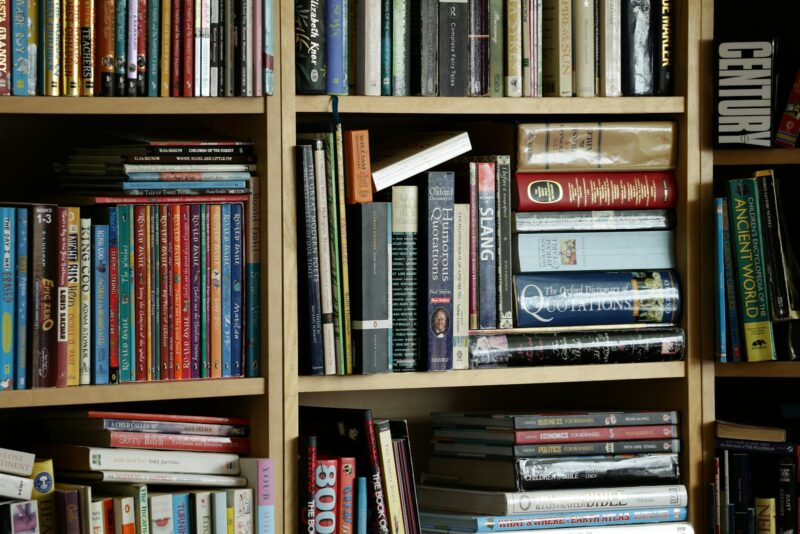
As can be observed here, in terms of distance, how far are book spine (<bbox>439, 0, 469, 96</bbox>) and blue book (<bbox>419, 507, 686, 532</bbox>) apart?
609 mm

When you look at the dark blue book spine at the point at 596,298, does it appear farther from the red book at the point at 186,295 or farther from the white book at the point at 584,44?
the red book at the point at 186,295

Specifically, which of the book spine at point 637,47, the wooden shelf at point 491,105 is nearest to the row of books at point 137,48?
the wooden shelf at point 491,105

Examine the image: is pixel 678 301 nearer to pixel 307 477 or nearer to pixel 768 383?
pixel 768 383

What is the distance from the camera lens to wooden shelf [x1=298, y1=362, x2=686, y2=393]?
4.93ft

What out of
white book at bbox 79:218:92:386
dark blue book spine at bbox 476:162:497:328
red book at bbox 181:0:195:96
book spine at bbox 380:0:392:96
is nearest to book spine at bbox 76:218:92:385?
white book at bbox 79:218:92:386

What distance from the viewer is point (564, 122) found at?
162cm

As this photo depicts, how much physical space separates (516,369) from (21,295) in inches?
26.8

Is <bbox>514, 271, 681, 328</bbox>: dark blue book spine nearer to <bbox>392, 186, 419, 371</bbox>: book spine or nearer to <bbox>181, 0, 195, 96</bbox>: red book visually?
<bbox>392, 186, 419, 371</bbox>: book spine

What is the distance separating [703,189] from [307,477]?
717mm

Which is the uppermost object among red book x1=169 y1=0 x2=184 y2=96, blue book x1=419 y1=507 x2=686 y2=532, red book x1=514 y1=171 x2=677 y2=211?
red book x1=169 y1=0 x2=184 y2=96

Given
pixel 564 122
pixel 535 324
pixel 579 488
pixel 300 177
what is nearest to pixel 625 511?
pixel 579 488

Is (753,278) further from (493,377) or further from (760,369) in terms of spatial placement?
(493,377)

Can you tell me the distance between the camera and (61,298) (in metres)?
1.38

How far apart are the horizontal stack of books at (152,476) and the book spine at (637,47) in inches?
29.8
